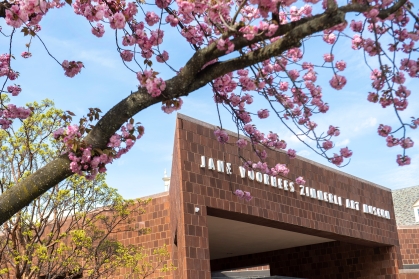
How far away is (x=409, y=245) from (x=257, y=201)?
13955 mm

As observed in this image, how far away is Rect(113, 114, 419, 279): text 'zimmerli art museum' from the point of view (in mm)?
11992

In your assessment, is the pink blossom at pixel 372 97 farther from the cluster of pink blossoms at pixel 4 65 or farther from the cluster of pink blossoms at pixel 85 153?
the cluster of pink blossoms at pixel 4 65

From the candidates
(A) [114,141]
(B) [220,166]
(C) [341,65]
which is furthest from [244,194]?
(B) [220,166]

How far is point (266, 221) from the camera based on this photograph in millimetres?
14164

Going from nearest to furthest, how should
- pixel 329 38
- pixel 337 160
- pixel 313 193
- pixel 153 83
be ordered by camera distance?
pixel 153 83 < pixel 329 38 < pixel 337 160 < pixel 313 193

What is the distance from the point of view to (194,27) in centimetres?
581

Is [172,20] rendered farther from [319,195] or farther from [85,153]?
[319,195]

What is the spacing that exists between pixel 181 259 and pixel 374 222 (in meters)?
9.23

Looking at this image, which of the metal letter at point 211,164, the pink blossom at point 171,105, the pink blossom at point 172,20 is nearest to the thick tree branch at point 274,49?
the pink blossom at point 171,105

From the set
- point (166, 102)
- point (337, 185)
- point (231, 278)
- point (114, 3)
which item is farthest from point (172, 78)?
point (231, 278)

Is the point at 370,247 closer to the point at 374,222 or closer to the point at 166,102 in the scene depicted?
the point at 374,222

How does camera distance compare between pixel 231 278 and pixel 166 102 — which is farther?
pixel 231 278

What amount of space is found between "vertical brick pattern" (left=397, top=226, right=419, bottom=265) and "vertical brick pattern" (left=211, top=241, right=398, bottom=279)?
591 cm

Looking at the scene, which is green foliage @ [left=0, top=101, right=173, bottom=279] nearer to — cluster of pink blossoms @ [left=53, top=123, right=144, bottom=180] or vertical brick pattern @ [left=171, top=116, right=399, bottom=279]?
vertical brick pattern @ [left=171, top=116, right=399, bottom=279]
